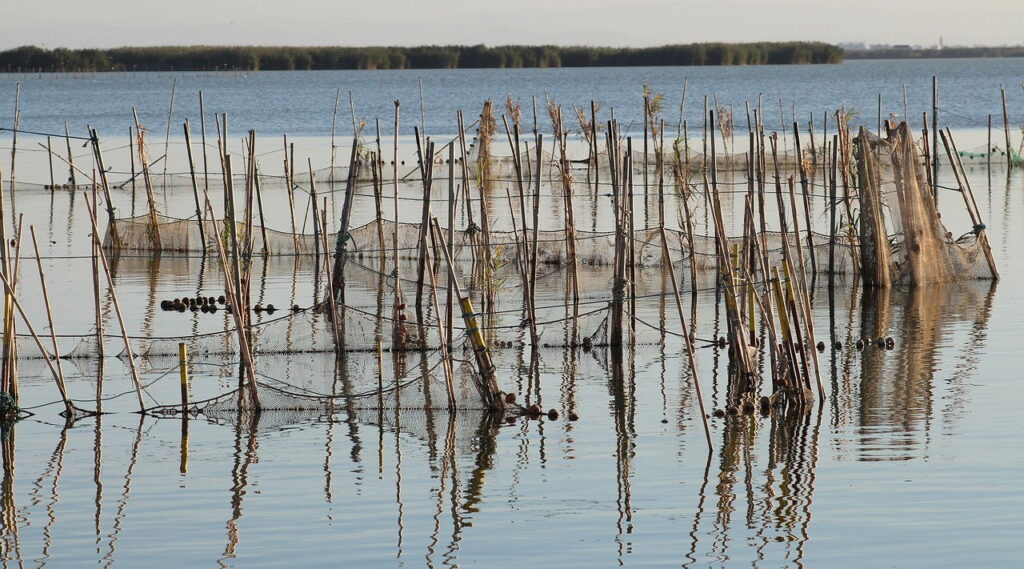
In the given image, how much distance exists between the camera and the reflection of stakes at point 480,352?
7559mm

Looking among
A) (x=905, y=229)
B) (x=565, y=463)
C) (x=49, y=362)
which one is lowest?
(x=565, y=463)

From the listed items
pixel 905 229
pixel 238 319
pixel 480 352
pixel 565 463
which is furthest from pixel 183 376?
pixel 905 229

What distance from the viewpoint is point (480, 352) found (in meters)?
7.65

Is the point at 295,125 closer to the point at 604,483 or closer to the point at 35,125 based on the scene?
the point at 35,125

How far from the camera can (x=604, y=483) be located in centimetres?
663

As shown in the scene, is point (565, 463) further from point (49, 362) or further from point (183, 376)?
point (49, 362)

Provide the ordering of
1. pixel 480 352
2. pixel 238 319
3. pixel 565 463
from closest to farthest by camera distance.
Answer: pixel 565 463, pixel 238 319, pixel 480 352

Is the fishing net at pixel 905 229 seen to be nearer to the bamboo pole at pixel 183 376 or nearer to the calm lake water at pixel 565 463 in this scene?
the calm lake water at pixel 565 463

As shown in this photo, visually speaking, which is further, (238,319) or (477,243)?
(477,243)

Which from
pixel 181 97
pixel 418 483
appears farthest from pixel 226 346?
pixel 181 97

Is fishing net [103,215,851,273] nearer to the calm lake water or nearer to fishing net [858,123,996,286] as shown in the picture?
fishing net [858,123,996,286]

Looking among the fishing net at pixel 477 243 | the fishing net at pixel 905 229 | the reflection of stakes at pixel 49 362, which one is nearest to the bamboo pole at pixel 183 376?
the reflection of stakes at pixel 49 362

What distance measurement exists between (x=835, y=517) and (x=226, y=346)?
16.0ft

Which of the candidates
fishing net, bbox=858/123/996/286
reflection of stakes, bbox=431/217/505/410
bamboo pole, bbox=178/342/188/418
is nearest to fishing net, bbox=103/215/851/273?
fishing net, bbox=858/123/996/286
